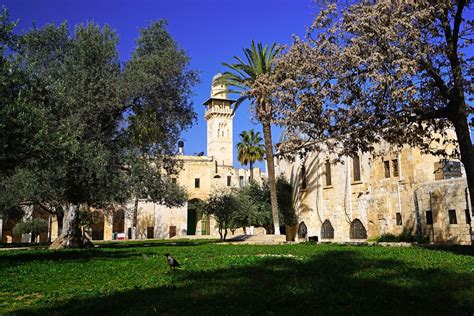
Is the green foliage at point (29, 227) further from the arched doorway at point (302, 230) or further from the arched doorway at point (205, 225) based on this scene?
the arched doorway at point (302, 230)

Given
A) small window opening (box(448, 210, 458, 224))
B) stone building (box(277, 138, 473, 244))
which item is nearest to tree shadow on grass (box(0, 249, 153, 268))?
stone building (box(277, 138, 473, 244))

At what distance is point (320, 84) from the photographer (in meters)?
13.5

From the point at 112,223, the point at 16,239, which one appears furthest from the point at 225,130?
the point at 16,239

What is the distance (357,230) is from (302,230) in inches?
287

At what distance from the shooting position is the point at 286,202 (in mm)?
38938

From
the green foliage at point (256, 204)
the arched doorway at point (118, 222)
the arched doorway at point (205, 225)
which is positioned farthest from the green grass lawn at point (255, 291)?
the arched doorway at point (205, 225)

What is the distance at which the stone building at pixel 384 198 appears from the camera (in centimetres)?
2284

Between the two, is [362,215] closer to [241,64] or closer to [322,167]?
[322,167]

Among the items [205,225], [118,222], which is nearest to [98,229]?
[118,222]

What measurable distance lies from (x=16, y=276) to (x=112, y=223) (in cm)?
4456

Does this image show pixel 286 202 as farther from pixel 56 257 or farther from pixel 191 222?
pixel 56 257

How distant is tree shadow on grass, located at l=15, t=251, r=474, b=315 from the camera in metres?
A: 5.26

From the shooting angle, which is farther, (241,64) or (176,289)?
(241,64)

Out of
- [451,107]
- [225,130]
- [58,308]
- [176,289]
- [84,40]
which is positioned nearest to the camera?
[58,308]
